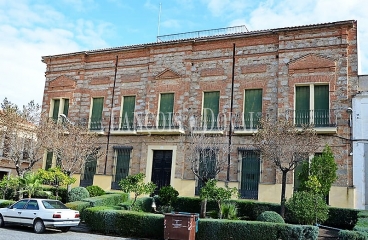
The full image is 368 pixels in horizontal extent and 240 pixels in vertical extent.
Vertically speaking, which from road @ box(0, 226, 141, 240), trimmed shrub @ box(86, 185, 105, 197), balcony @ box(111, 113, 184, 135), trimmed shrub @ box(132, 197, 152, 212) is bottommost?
road @ box(0, 226, 141, 240)

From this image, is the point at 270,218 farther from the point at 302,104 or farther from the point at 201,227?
the point at 302,104

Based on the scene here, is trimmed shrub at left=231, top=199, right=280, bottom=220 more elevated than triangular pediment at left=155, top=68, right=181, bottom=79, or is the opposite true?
triangular pediment at left=155, top=68, right=181, bottom=79

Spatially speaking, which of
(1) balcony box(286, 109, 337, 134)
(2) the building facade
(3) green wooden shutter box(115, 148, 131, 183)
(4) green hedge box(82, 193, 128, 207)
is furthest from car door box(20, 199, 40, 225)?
(2) the building facade

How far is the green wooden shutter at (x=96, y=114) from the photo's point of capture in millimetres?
23797

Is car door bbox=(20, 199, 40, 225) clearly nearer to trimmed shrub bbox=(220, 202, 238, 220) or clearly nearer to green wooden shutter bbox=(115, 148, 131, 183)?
trimmed shrub bbox=(220, 202, 238, 220)

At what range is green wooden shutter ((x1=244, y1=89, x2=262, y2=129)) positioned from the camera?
19984mm

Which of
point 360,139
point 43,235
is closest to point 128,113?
point 43,235

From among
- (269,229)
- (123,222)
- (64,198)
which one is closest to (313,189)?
(269,229)

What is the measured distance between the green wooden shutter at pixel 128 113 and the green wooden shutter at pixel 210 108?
14.8 feet

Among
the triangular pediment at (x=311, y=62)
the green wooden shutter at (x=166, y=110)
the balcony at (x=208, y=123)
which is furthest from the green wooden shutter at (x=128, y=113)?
the triangular pediment at (x=311, y=62)

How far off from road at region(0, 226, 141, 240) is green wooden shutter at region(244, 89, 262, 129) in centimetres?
945

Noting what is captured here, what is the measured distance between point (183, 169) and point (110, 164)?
470 cm

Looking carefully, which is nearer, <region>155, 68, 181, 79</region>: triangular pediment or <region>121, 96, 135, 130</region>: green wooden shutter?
<region>155, 68, 181, 79</region>: triangular pediment

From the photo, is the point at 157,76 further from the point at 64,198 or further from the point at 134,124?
the point at 64,198
